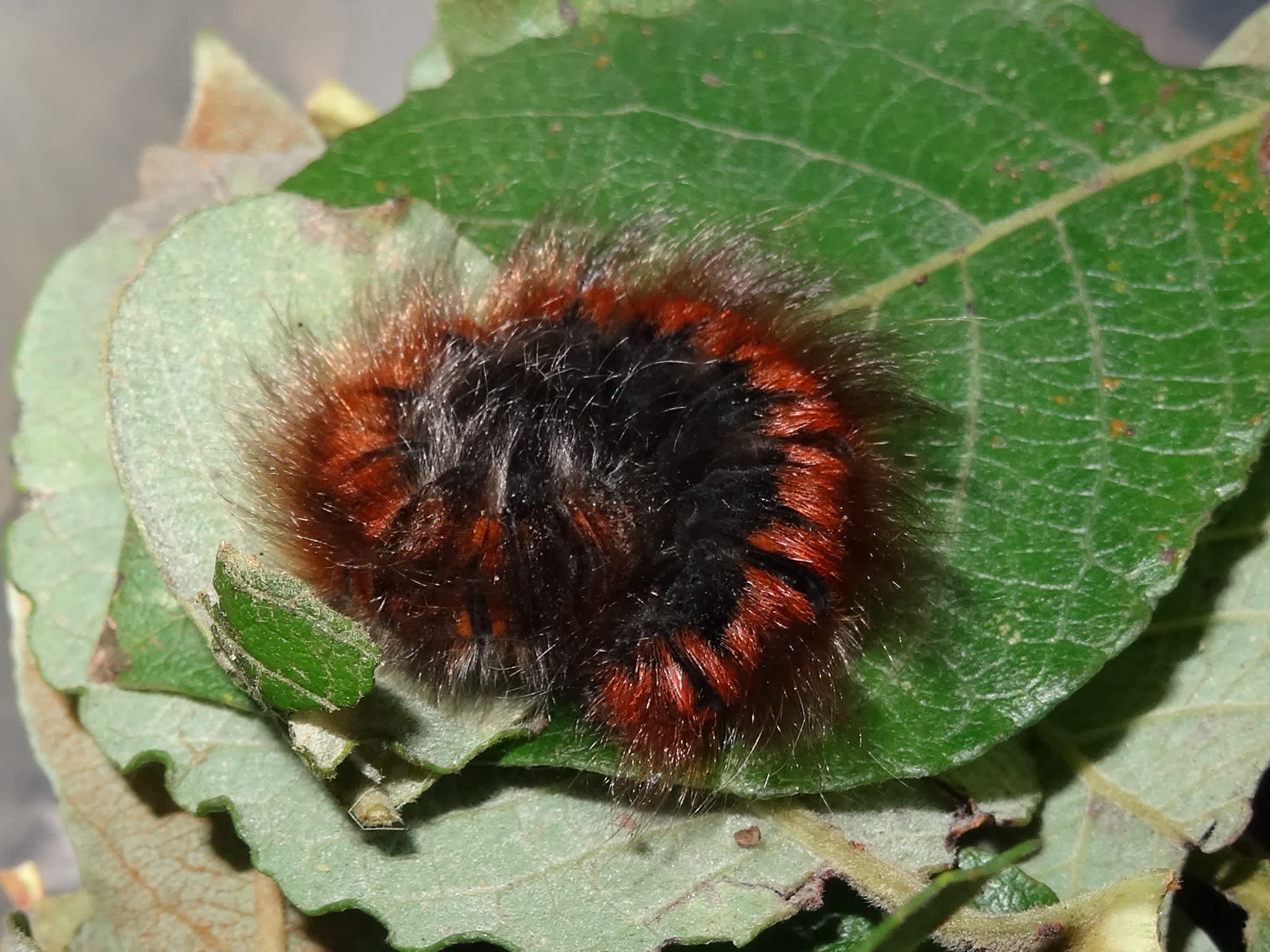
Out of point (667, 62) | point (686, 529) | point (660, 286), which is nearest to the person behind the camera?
point (686, 529)

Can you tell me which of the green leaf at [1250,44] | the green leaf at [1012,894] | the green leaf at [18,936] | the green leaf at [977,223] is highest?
the green leaf at [1250,44]

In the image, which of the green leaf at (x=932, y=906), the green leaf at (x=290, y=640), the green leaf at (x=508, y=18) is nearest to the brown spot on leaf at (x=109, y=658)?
the green leaf at (x=290, y=640)

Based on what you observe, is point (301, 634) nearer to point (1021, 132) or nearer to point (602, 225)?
point (602, 225)

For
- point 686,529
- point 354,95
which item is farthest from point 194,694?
point 354,95

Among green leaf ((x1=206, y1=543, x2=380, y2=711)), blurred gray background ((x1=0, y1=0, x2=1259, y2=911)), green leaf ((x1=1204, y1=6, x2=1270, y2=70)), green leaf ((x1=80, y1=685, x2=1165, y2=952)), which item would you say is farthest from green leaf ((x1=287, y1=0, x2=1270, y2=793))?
blurred gray background ((x1=0, y1=0, x2=1259, y2=911))

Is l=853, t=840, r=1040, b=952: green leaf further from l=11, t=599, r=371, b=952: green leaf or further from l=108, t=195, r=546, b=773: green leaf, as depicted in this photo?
l=11, t=599, r=371, b=952: green leaf

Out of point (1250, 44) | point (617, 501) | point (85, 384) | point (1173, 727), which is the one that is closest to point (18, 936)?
point (85, 384)

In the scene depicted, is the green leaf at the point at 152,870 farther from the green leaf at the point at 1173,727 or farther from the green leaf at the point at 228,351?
the green leaf at the point at 1173,727

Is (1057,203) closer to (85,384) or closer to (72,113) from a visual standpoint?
(85,384)
